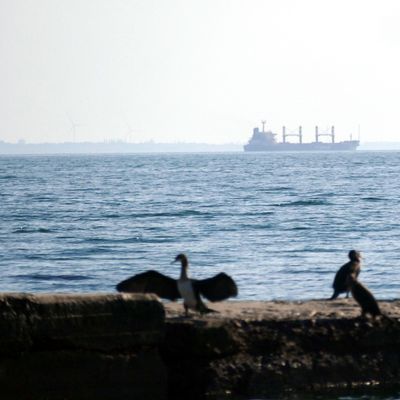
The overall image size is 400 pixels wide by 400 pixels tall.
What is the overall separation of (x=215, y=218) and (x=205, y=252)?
15.4 meters

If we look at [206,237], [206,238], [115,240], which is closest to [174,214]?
[206,237]

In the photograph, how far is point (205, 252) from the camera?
100 feet

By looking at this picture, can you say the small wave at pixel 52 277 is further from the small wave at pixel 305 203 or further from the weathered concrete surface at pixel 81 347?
the small wave at pixel 305 203

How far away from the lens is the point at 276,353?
13180 mm

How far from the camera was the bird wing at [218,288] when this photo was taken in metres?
13.4

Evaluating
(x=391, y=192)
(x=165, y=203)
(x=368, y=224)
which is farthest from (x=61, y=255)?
(x=391, y=192)

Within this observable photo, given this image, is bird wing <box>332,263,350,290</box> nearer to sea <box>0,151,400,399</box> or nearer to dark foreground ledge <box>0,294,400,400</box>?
dark foreground ledge <box>0,294,400,400</box>

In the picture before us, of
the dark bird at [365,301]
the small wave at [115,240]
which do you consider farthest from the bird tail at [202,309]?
the small wave at [115,240]

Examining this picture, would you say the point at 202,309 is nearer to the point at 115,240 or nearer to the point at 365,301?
the point at 365,301

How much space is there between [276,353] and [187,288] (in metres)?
1.10

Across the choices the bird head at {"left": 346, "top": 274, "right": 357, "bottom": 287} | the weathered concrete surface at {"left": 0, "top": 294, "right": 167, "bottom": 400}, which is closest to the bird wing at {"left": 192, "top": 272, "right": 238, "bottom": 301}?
the weathered concrete surface at {"left": 0, "top": 294, "right": 167, "bottom": 400}

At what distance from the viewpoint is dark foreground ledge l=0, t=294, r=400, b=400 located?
41.5 feet

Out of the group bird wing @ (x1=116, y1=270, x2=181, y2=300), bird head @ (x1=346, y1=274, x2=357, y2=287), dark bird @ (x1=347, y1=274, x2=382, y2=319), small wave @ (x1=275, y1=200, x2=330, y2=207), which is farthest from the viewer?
small wave @ (x1=275, y1=200, x2=330, y2=207)

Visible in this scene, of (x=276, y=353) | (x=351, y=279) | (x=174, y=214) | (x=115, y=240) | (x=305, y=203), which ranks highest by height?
(x=351, y=279)
